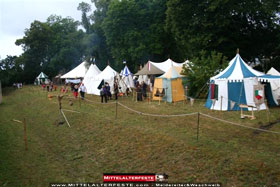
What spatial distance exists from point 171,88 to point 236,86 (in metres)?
4.58

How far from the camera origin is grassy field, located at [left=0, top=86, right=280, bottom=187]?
18.0ft

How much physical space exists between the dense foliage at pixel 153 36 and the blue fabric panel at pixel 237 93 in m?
3.04

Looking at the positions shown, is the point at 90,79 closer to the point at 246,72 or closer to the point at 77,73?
the point at 77,73

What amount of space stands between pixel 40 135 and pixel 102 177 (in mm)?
5217

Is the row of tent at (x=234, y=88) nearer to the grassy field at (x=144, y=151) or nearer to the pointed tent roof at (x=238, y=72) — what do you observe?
the pointed tent roof at (x=238, y=72)

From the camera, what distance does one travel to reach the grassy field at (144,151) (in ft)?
18.0

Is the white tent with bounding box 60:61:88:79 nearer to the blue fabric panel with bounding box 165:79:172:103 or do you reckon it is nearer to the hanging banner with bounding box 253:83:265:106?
the blue fabric panel with bounding box 165:79:172:103

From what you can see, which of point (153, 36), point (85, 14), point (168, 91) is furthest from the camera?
point (85, 14)

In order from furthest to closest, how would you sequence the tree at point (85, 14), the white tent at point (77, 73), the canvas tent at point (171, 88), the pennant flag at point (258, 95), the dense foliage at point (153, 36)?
the tree at point (85, 14) < the white tent at point (77, 73) < the dense foliage at point (153, 36) < the canvas tent at point (171, 88) < the pennant flag at point (258, 95)

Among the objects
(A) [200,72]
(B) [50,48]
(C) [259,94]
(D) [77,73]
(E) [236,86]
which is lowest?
(C) [259,94]

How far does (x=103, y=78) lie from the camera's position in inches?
816

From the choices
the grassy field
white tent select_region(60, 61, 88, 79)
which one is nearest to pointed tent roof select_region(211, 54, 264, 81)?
the grassy field

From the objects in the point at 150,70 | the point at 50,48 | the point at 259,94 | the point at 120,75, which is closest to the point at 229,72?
the point at 259,94

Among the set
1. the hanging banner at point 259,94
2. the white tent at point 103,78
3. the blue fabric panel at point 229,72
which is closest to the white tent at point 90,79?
the white tent at point 103,78
